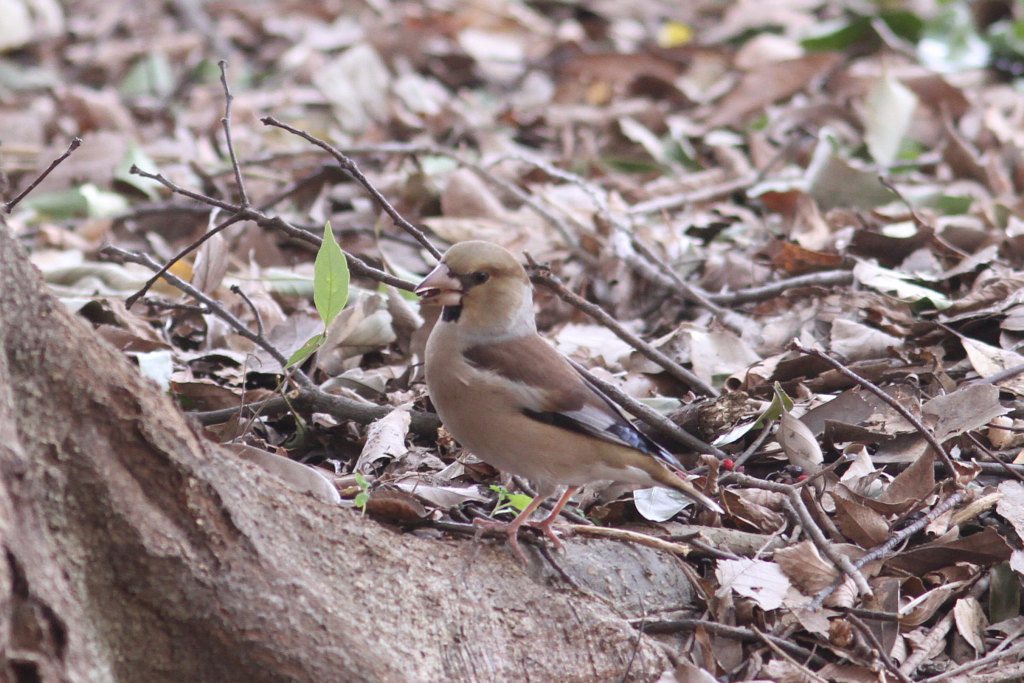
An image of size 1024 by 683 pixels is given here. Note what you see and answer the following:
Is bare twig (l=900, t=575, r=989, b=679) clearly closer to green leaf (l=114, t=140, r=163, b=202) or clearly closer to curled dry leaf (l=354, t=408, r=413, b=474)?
curled dry leaf (l=354, t=408, r=413, b=474)

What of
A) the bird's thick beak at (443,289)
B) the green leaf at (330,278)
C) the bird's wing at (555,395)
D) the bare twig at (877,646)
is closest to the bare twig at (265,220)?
the bird's thick beak at (443,289)

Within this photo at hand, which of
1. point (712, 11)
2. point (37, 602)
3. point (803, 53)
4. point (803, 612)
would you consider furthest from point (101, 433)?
point (712, 11)

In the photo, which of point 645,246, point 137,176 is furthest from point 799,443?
point 137,176

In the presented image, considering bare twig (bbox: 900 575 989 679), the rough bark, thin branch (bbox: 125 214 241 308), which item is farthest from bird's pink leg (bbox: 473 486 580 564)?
thin branch (bbox: 125 214 241 308)

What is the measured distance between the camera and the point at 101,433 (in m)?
2.37

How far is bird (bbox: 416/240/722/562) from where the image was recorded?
3.24m

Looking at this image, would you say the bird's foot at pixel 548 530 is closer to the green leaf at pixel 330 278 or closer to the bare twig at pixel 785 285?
the green leaf at pixel 330 278

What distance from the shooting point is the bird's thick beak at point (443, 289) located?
3466mm

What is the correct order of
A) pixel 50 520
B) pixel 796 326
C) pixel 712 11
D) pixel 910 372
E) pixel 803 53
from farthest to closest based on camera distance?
pixel 712 11 < pixel 803 53 < pixel 796 326 < pixel 910 372 < pixel 50 520

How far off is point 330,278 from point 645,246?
2385 millimetres

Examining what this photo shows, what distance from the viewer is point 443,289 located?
3.49 m

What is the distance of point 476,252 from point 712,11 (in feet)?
26.4

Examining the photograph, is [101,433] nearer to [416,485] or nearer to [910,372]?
[416,485]

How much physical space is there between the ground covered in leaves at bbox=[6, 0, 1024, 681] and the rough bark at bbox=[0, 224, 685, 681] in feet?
1.64
